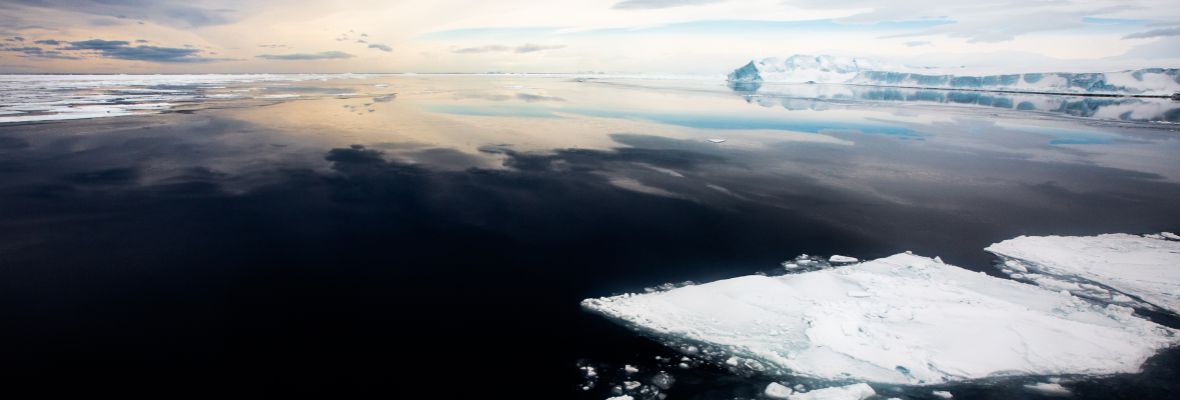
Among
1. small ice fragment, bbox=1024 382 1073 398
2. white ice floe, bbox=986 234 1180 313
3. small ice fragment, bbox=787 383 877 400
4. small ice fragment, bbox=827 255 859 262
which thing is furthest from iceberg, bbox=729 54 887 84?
small ice fragment, bbox=787 383 877 400

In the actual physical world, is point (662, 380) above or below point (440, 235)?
below

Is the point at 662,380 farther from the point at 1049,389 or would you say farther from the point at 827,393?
the point at 1049,389

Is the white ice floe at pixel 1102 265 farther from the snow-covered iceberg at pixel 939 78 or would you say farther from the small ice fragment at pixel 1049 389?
the snow-covered iceberg at pixel 939 78

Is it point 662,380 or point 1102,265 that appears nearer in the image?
point 662,380

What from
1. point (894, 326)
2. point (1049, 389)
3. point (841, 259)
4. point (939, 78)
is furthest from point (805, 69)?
point (1049, 389)

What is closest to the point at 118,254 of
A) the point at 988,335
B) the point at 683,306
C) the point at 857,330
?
the point at 683,306

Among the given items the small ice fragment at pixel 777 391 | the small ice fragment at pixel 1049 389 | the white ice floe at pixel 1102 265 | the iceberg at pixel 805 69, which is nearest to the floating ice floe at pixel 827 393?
the small ice fragment at pixel 777 391

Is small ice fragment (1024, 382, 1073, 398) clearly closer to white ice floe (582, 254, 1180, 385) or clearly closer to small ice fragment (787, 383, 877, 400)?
white ice floe (582, 254, 1180, 385)
